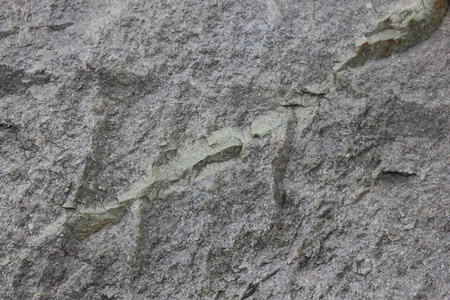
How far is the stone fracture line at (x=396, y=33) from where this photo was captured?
1766 millimetres

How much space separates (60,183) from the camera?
1623mm

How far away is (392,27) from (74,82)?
133 cm

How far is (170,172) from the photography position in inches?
66.2

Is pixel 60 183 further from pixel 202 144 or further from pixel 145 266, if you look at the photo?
pixel 202 144

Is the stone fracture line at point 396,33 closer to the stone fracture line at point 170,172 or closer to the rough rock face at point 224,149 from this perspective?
the rough rock face at point 224,149

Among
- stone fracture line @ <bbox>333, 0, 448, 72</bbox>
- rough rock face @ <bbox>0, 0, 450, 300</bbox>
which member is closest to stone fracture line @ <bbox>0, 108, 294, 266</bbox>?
rough rock face @ <bbox>0, 0, 450, 300</bbox>

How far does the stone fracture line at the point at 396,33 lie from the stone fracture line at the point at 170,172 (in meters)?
0.38

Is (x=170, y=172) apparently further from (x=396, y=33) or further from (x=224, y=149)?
(x=396, y=33)

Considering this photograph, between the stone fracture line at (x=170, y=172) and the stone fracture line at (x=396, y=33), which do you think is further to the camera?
the stone fracture line at (x=396, y=33)

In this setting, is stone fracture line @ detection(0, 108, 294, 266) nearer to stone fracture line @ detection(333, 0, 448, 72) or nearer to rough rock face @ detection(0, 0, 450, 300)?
rough rock face @ detection(0, 0, 450, 300)

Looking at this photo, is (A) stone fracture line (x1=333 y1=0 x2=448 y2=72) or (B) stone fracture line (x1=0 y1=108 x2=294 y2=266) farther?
(A) stone fracture line (x1=333 y1=0 x2=448 y2=72)

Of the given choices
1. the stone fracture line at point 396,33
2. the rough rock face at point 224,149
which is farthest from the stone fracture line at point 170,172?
the stone fracture line at point 396,33

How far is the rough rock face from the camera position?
1.59 m

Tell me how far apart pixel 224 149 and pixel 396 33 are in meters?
0.87
